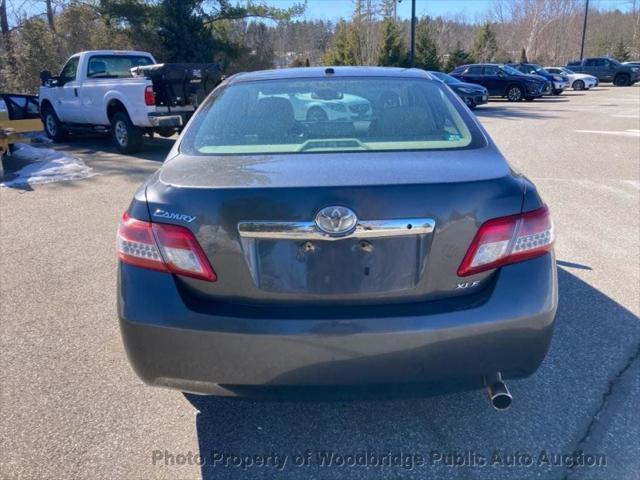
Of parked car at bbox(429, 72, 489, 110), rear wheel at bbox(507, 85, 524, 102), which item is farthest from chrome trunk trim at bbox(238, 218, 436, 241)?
rear wheel at bbox(507, 85, 524, 102)

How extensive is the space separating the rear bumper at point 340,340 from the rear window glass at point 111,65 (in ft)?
34.5

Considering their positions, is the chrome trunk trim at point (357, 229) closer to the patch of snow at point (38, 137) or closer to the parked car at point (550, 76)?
the patch of snow at point (38, 137)

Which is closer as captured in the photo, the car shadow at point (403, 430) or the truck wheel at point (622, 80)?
the car shadow at point (403, 430)

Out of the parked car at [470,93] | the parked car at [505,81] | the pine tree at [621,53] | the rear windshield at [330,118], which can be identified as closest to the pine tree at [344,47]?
the parked car at [505,81]

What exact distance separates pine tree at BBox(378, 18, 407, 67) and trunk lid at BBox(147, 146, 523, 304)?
32157mm

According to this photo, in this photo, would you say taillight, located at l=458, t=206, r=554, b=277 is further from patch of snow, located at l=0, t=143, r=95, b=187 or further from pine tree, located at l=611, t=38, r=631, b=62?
pine tree, located at l=611, t=38, r=631, b=62

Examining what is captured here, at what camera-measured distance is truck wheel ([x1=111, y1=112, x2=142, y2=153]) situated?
34.3 ft

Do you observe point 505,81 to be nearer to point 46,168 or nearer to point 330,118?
point 46,168

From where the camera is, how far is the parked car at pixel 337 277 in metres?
2.01

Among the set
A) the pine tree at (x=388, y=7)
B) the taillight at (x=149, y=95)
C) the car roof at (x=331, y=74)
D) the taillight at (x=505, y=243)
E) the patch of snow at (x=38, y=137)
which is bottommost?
the patch of snow at (x=38, y=137)

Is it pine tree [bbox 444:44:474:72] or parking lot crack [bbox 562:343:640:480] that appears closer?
parking lot crack [bbox 562:343:640:480]

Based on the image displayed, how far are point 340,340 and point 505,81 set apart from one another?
85.7ft

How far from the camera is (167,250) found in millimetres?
2119

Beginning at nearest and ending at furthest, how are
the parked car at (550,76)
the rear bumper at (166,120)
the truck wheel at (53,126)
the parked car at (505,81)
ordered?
the rear bumper at (166,120) → the truck wheel at (53,126) → the parked car at (505,81) → the parked car at (550,76)
